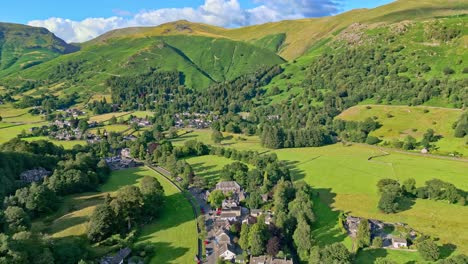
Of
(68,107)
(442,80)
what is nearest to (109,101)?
(68,107)

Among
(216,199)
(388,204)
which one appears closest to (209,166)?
(216,199)

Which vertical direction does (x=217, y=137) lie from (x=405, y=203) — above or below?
above

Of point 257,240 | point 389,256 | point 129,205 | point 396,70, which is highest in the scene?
point 396,70

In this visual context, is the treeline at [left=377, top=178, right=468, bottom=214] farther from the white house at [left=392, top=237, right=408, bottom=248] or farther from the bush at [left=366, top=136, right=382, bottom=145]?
the bush at [left=366, top=136, right=382, bottom=145]

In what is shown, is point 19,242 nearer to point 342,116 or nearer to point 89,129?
point 89,129

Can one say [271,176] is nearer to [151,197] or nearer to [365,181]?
[365,181]

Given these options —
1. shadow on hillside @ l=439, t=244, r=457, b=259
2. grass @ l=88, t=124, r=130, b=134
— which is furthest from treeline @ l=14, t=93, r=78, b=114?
shadow on hillside @ l=439, t=244, r=457, b=259
